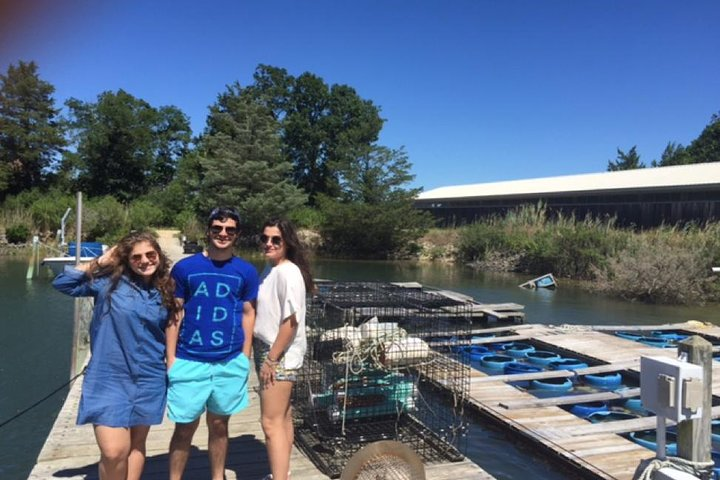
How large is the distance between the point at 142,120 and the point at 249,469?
1690 inches

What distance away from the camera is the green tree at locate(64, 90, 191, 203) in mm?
38500

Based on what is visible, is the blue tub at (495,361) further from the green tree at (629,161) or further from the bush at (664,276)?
the green tree at (629,161)

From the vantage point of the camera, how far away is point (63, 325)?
482 inches

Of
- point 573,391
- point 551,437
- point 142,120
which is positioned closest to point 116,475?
point 551,437

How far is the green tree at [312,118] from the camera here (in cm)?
4528

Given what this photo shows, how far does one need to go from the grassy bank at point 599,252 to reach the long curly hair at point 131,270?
60.1 ft

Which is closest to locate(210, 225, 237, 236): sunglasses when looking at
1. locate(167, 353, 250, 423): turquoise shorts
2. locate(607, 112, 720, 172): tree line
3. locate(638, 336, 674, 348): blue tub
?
locate(167, 353, 250, 423): turquoise shorts

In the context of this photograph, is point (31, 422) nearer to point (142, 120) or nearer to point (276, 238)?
point (276, 238)

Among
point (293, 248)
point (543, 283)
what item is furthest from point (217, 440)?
point (543, 283)

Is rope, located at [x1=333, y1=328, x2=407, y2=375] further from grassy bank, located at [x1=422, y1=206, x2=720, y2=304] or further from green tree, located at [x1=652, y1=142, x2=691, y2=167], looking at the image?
green tree, located at [x1=652, y1=142, x2=691, y2=167]

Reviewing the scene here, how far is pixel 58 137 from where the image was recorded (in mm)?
34812

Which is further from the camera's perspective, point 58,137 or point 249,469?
point 58,137

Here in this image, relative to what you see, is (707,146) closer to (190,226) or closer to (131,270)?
(190,226)

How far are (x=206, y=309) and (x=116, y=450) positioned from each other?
0.83 m
